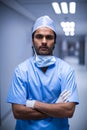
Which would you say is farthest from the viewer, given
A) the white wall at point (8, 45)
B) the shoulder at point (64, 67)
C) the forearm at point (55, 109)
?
the white wall at point (8, 45)

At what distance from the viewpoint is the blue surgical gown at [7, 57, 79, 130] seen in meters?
1.40

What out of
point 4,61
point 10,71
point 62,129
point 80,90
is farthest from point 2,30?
point 80,90

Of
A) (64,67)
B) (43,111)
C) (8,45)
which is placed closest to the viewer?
(43,111)

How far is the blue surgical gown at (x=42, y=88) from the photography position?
1.40 m

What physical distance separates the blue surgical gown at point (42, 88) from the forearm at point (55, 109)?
7 centimetres

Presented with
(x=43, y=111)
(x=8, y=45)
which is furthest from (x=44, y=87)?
(x=8, y=45)

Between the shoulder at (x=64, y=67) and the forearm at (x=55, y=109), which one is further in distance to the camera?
the shoulder at (x=64, y=67)

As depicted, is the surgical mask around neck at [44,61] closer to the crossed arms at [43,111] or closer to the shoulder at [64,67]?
the shoulder at [64,67]

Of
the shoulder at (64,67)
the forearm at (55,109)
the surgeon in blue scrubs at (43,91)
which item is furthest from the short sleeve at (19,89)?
the shoulder at (64,67)

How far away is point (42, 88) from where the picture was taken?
1.43 metres

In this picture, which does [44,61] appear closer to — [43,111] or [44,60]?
[44,60]

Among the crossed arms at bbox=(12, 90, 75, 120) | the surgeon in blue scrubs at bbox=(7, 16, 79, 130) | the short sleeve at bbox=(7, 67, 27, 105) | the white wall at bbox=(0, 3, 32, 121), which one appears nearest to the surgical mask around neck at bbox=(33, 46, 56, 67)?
the surgeon in blue scrubs at bbox=(7, 16, 79, 130)

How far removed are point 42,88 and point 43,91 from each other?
0.07ft

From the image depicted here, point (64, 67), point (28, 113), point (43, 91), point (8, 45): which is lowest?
point (28, 113)
